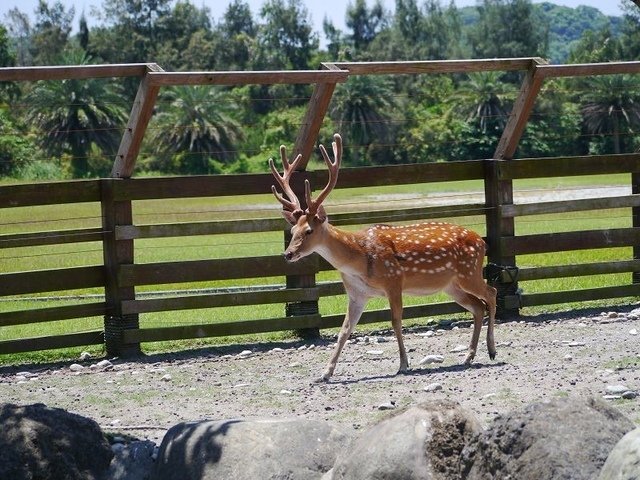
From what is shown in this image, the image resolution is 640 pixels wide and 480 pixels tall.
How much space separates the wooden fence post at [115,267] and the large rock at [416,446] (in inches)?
196

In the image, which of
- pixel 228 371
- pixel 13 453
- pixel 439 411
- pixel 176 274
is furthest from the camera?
pixel 176 274

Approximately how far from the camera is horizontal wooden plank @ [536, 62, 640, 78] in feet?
37.0

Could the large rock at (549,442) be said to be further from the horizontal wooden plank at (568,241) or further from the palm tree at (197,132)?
the palm tree at (197,132)

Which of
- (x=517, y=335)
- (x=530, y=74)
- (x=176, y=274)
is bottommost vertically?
(x=517, y=335)

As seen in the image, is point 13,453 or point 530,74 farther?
point 530,74

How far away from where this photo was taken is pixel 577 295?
12.0 metres

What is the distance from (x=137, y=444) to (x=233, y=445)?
0.84m

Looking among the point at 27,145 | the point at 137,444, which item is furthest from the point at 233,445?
Result: the point at 27,145

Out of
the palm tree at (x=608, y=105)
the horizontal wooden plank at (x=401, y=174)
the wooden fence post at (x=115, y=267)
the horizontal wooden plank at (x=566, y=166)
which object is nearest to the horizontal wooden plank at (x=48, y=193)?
the wooden fence post at (x=115, y=267)

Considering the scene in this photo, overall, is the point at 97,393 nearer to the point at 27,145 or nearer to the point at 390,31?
the point at 27,145

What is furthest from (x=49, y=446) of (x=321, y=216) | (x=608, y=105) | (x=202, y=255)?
(x=608, y=105)

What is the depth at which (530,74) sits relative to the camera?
11352 mm

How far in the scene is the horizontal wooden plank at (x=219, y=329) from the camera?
10414 mm

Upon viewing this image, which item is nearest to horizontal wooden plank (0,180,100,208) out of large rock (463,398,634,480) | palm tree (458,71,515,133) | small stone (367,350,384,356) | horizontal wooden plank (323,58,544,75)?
horizontal wooden plank (323,58,544,75)
